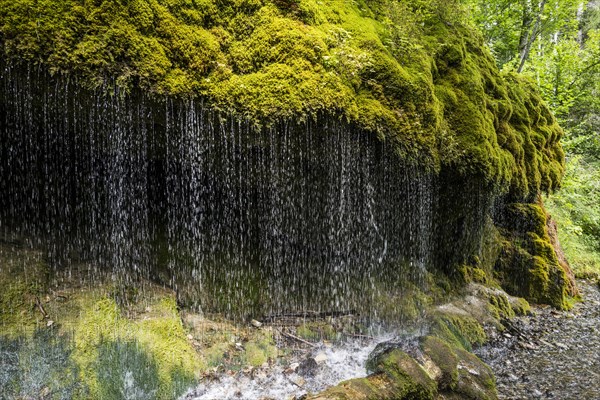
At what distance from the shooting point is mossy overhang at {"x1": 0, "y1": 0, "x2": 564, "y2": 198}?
3.67m

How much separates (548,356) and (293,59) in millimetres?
6510

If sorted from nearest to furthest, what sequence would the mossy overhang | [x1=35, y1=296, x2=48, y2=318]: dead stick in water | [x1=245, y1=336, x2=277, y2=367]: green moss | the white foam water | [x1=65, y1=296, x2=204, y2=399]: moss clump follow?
the mossy overhang → [x1=65, y1=296, x2=204, y2=399]: moss clump → [x1=35, y1=296, x2=48, y2=318]: dead stick in water → the white foam water → [x1=245, y1=336, x2=277, y2=367]: green moss

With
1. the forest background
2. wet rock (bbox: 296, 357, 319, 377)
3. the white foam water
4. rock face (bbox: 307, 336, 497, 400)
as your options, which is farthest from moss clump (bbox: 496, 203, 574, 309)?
wet rock (bbox: 296, 357, 319, 377)

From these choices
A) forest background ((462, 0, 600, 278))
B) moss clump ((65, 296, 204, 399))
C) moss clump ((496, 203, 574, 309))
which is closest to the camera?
moss clump ((65, 296, 204, 399))

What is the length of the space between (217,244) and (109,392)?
7.99ft

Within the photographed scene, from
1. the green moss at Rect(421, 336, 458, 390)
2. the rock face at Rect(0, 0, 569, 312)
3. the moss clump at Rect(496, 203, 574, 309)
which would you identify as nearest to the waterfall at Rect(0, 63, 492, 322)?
the rock face at Rect(0, 0, 569, 312)

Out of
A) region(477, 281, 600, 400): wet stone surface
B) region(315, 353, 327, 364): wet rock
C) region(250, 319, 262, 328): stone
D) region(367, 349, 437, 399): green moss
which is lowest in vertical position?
region(477, 281, 600, 400): wet stone surface

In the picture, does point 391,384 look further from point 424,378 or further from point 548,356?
point 548,356

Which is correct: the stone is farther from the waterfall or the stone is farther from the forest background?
the forest background

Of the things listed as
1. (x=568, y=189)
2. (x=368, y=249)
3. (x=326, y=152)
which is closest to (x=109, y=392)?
(x=326, y=152)

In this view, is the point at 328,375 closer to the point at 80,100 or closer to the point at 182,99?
the point at 182,99

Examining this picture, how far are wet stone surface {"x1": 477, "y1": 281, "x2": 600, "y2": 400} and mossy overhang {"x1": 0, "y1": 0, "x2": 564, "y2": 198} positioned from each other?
9.72ft

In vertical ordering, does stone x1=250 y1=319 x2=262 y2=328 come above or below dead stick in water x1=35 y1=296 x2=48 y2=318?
below

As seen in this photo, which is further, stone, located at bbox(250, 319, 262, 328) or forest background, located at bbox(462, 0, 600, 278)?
forest background, located at bbox(462, 0, 600, 278)
